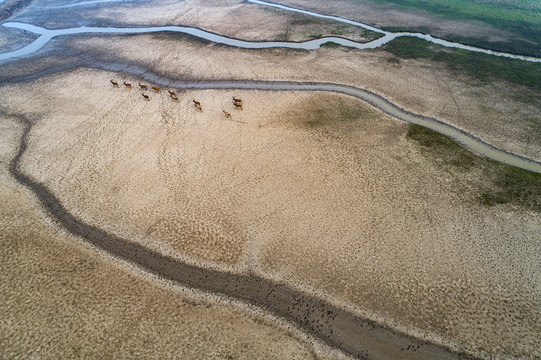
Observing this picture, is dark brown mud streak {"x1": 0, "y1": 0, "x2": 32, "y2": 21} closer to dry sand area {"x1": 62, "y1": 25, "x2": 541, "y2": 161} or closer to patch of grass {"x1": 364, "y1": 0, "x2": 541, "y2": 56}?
dry sand area {"x1": 62, "y1": 25, "x2": 541, "y2": 161}

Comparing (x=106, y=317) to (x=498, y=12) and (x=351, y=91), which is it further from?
(x=498, y=12)

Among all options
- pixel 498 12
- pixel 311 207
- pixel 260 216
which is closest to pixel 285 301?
pixel 260 216

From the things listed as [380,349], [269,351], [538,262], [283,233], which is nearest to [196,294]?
[269,351]

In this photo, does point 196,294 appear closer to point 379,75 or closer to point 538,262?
point 538,262

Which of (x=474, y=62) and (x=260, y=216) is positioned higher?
(x=474, y=62)

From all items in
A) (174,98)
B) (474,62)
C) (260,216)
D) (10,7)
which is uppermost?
(10,7)

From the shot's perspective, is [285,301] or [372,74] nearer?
[285,301]
